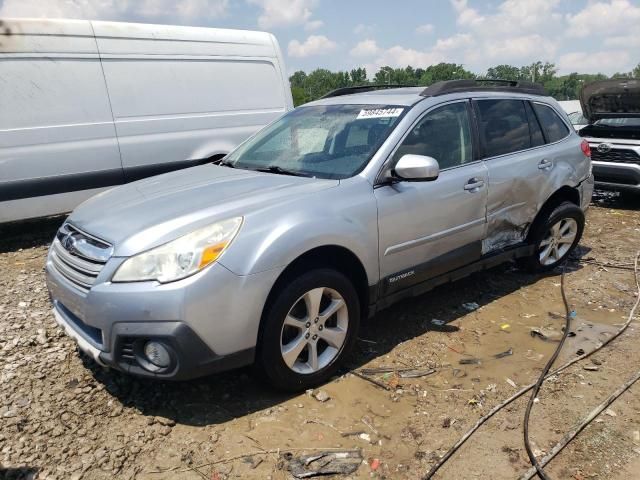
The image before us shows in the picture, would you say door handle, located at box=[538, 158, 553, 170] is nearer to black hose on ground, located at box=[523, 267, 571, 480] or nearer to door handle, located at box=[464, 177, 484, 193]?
door handle, located at box=[464, 177, 484, 193]

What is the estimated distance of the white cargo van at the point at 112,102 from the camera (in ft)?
18.6

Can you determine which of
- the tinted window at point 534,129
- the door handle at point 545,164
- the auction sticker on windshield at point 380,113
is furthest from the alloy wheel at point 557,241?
the auction sticker on windshield at point 380,113

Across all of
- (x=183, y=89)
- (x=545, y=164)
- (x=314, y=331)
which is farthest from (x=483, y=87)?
(x=183, y=89)

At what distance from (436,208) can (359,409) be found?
1.46m

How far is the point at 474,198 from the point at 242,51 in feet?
15.1

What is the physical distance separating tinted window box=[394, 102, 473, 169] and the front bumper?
1.45 metres

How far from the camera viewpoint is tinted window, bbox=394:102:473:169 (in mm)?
3551

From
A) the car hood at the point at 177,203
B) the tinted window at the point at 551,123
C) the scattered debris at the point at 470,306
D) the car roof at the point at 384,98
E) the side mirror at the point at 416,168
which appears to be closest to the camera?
the car hood at the point at 177,203

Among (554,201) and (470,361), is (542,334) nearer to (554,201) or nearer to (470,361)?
(470,361)

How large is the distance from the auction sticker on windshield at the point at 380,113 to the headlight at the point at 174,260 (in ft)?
5.22

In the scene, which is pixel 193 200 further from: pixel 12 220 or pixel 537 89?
pixel 12 220

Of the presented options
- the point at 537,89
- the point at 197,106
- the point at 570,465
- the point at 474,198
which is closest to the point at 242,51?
the point at 197,106

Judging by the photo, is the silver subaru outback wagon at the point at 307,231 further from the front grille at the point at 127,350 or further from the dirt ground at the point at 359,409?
the dirt ground at the point at 359,409

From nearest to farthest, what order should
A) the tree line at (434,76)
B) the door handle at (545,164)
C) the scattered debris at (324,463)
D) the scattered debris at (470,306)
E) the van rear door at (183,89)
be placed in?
the scattered debris at (324,463)
the scattered debris at (470,306)
the door handle at (545,164)
the van rear door at (183,89)
the tree line at (434,76)
